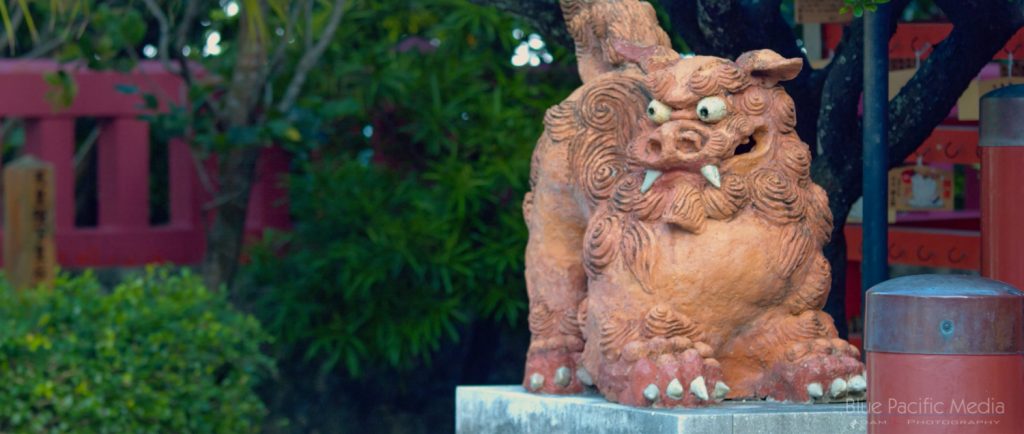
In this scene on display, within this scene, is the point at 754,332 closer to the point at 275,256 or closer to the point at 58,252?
the point at 275,256

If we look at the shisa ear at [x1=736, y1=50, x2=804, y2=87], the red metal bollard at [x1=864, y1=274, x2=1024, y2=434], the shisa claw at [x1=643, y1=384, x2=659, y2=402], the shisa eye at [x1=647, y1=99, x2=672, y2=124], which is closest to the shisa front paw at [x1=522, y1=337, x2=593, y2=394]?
the shisa claw at [x1=643, y1=384, x2=659, y2=402]

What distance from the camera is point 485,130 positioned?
6309mm

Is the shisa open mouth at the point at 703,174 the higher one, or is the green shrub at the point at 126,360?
the shisa open mouth at the point at 703,174

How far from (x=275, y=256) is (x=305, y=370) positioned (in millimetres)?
518

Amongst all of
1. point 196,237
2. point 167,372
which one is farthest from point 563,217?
point 196,237

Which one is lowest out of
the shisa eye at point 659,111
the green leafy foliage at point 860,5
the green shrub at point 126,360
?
the green shrub at point 126,360

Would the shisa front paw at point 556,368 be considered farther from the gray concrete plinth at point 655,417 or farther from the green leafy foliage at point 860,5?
the green leafy foliage at point 860,5

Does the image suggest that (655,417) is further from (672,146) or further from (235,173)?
(235,173)

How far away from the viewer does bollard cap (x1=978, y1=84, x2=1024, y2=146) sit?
3.58 m

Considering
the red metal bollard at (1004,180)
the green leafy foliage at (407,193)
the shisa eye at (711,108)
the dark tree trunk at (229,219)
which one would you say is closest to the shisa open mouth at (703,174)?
the shisa eye at (711,108)

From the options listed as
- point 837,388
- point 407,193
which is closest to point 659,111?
point 837,388

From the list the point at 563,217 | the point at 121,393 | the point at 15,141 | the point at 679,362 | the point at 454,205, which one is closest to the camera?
the point at 679,362

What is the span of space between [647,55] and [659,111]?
26 cm

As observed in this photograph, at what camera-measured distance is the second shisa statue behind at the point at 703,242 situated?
3.45 m
